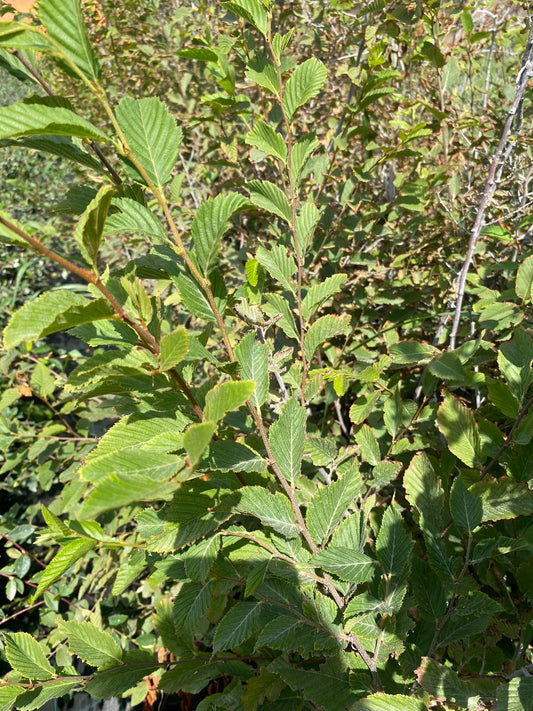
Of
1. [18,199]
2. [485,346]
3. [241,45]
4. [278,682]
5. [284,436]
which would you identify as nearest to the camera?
[284,436]

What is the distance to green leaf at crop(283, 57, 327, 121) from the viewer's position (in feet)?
2.89

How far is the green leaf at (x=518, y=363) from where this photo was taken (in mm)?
864

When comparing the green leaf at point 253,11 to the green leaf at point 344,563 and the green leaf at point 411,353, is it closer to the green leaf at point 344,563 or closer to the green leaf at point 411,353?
the green leaf at point 411,353

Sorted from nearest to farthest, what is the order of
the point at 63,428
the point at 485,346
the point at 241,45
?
the point at 485,346 < the point at 241,45 < the point at 63,428

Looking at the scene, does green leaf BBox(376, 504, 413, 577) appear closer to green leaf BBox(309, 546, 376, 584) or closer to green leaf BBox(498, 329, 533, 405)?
green leaf BBox(309, 546, 376, 584)

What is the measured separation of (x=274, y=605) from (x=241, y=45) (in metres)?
1.30

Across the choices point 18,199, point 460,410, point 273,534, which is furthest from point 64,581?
point 18,199

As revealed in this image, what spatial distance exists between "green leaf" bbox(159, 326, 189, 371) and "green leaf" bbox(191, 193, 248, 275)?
0.45 feet

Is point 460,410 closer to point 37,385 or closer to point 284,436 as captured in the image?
point 284,436

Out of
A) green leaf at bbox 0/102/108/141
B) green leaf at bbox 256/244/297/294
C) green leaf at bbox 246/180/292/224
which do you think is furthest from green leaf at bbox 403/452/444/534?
green leaf at bbox 0/102/108/141

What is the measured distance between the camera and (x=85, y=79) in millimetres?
565

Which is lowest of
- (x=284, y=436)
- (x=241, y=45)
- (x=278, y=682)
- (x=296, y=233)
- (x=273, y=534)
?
(x=278, y=682)

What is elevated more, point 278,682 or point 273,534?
point 273,534

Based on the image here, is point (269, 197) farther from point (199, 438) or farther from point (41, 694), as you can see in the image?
point (41, 694)
